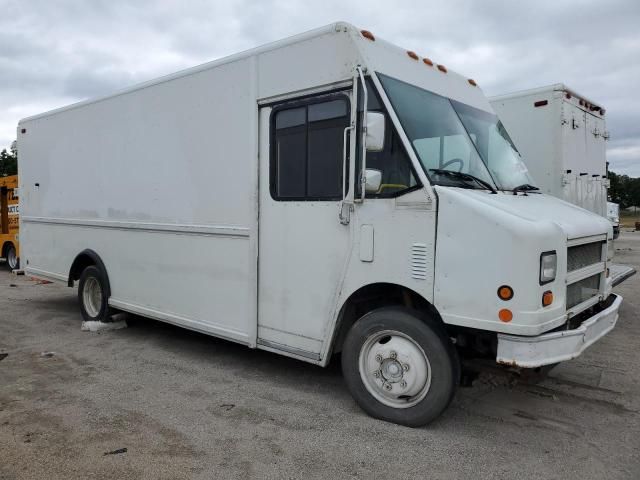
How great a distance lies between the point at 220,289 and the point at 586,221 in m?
3.37

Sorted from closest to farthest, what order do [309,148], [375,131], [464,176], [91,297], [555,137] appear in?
[375,131]
[464,176]
[309,148]
[555,137]
[91,297]

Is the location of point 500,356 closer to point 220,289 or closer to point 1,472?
point 220,289

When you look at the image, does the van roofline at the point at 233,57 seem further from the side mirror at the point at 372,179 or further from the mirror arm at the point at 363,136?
the side mirror at the point at 372,179

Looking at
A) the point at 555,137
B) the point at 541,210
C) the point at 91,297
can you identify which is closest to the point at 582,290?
the point at 541,210

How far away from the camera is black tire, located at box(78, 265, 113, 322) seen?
703cm

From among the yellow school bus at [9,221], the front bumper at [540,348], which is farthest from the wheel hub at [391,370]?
the yellow school bus at [9,221]

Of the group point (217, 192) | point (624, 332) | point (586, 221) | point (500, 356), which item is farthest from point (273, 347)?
point (624, 332)

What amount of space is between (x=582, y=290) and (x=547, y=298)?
3.13 feet

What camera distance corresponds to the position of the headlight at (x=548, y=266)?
3.48 meters

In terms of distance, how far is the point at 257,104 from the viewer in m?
4.92

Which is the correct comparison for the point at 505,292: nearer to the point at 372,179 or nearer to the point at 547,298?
the point at 547,298

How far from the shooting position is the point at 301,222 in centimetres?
462

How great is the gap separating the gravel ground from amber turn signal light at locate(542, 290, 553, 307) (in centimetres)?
105

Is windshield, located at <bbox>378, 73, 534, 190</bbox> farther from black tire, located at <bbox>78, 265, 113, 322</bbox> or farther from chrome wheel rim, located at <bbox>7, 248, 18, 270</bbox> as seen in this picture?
chrome wheel rim, located at <bbox>7, 248, 18, 270</bbox>
